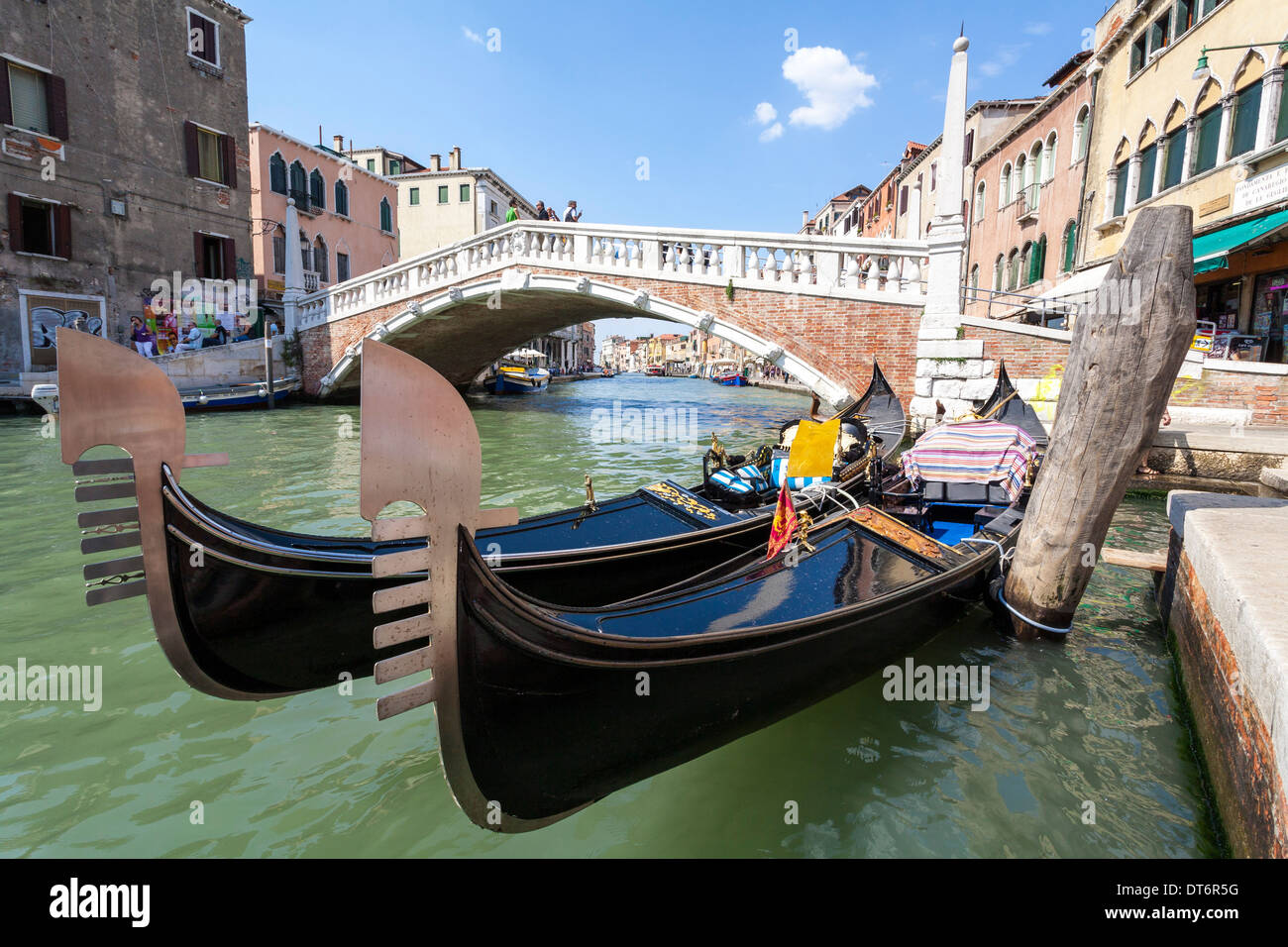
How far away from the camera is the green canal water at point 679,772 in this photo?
Result: 163 centimetres

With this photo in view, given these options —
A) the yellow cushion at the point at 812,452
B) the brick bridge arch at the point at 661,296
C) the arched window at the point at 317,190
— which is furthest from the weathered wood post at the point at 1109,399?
the arched window at the point at 317,190

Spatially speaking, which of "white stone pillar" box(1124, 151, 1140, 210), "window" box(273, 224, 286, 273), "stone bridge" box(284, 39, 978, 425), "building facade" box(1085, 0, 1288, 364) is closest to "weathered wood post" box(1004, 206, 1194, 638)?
"stone bridge" box(284, 39, 978, 425)

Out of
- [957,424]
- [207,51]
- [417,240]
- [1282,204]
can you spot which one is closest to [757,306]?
[957,424]

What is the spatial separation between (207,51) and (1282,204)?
14935 mm

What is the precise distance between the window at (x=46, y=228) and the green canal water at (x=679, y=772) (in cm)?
938

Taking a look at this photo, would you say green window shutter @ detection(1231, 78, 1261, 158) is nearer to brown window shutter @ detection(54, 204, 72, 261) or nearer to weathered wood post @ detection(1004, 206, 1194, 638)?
weathered wood post @ detection(1004, 206, 1194, 638)

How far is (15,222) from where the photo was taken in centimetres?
912

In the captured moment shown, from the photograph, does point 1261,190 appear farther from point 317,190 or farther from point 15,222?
point 317,190

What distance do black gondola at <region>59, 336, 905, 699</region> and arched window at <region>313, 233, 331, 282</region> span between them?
1582 centimetres

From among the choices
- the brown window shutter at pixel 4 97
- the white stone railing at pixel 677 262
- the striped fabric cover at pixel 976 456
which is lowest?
the striped fabric cover at pixel 976 456

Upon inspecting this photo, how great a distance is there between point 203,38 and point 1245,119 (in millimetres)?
14662

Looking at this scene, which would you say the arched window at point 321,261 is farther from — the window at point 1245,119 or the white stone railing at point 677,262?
the window at point 1245,119
